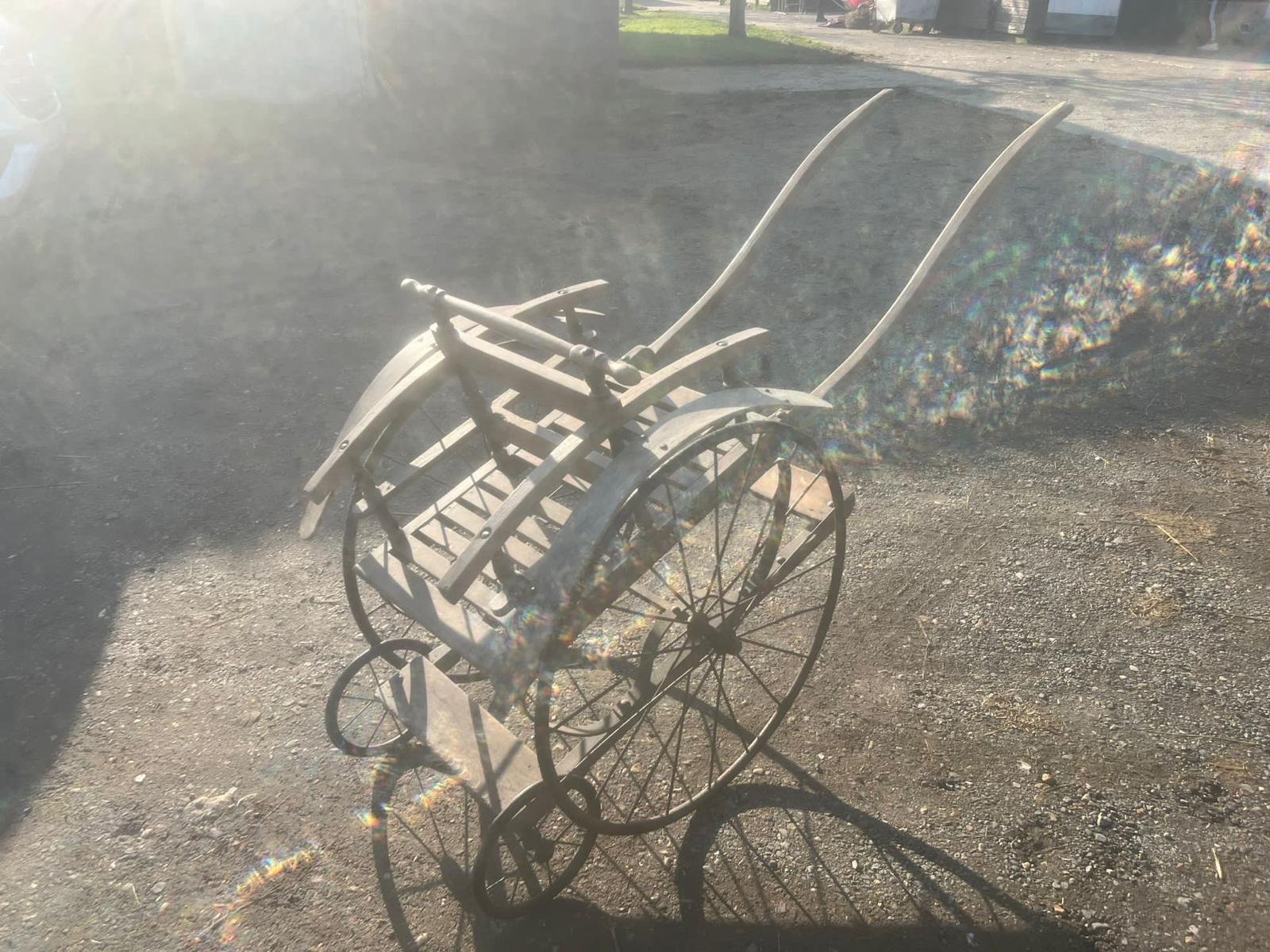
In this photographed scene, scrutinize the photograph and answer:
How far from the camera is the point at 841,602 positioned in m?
3.41

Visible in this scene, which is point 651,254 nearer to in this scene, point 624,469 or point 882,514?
point 882,514

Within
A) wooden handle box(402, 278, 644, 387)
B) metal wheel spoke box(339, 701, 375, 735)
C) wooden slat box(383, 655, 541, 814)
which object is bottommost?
metal wheel spoke box(339, 701, 375, 735)

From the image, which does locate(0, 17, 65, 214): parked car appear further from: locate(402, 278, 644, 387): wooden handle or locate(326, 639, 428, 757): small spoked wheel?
locate(402, 278, 644, 387): wooden handle

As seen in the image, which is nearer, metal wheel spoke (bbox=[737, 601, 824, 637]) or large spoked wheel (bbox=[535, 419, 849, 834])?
large spoked wheel (bbox=[535, 419, 849, 834])

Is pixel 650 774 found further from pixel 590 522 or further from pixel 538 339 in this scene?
pixel 538 339

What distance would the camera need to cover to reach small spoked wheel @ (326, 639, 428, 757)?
2.57m

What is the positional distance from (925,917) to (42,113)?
8.15 metres

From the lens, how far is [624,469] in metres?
1.99

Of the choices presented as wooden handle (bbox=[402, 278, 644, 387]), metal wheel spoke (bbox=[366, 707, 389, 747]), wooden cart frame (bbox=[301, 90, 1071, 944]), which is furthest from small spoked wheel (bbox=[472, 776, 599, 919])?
wooden handle (bbox=[402, 278, 644, 387])

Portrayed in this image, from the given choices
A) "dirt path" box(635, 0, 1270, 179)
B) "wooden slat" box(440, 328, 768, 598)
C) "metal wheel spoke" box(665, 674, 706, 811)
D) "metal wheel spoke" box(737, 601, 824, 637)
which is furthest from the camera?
"dirt path" box(635, 0, 1270, 179)

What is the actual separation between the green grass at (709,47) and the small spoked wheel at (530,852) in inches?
566

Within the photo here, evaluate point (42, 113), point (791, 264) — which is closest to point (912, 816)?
point (791, 264)

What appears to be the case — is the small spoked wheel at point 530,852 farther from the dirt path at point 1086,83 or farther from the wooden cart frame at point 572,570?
the dirt path at point 1086,83

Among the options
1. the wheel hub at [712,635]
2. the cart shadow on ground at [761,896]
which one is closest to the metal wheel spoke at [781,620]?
the wheel hub at [712,635]
